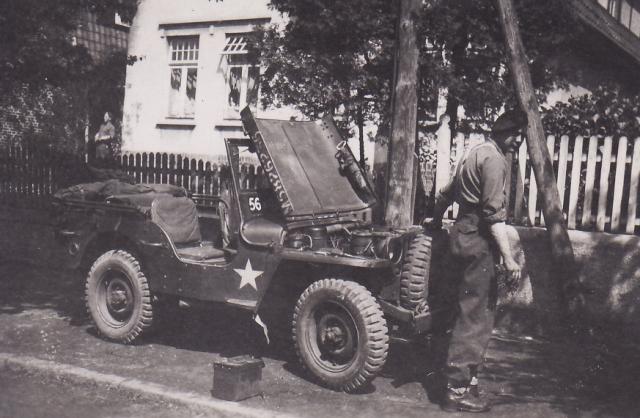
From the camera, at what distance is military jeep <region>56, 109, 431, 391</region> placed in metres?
5.45

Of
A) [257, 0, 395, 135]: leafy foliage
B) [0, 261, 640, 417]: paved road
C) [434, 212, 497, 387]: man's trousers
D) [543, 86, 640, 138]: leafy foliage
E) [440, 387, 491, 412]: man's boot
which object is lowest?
[0, 261, 640, 417]: paved road

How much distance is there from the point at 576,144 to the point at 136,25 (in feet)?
46.8

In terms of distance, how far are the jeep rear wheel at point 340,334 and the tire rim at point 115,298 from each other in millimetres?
1946

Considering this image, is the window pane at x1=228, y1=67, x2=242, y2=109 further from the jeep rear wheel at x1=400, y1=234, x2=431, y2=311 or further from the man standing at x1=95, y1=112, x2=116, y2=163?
the jeep rear wheel at x1=400, y1=234, x2=431, y2=311

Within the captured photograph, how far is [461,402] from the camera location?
16.9ft

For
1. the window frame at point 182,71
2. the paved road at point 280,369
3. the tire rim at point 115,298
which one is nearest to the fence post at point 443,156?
the paved road at point 280,369

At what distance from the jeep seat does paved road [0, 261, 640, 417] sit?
0.91 metres

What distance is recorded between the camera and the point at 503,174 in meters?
5.12

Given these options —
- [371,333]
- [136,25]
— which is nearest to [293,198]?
[371,333]

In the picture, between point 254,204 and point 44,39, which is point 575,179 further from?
point 44,39

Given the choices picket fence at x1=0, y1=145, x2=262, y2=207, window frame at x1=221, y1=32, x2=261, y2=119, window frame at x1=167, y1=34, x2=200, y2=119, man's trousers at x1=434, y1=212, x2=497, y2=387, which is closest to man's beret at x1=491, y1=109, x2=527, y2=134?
man's trousers at x1=434, y1=212, x2=497, y2=387

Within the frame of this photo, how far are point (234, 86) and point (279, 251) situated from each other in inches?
486

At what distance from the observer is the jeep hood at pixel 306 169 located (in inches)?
239

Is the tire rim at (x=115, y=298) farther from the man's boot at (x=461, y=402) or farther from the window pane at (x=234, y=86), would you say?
the window pane at (x=234, y=86)
